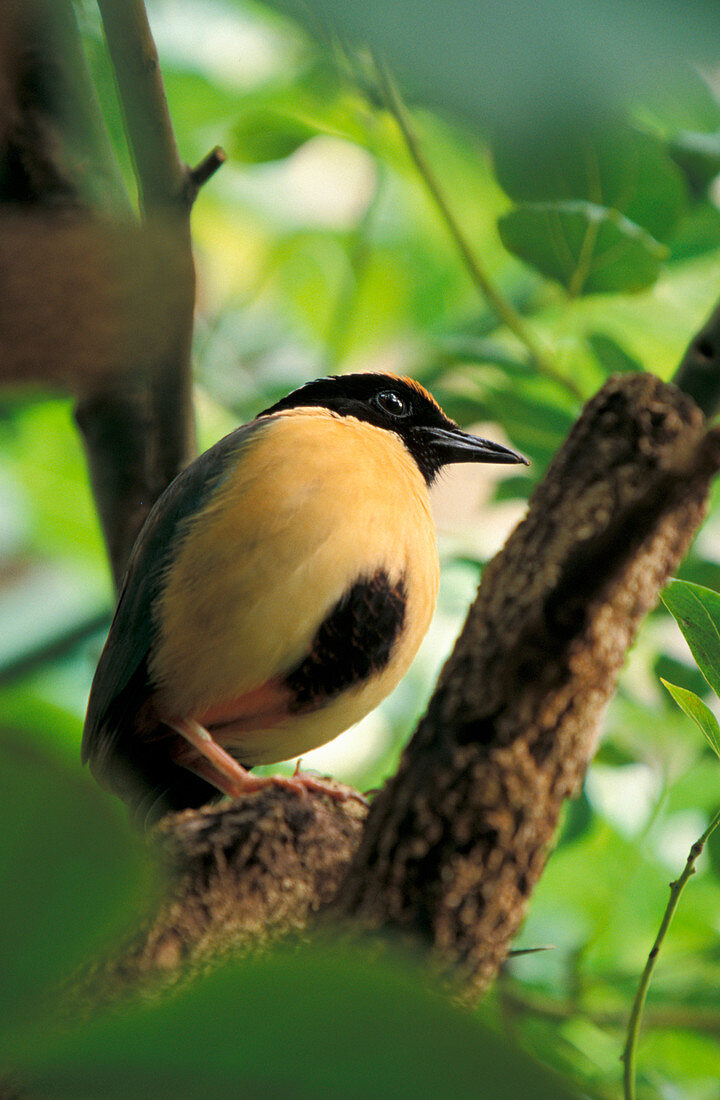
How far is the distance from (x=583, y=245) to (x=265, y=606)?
1007mm

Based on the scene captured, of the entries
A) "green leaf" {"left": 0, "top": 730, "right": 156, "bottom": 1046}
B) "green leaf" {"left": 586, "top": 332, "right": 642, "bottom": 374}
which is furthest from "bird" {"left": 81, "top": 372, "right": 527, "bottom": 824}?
"green leaf" {"left": 0, "top": 730, "right": 156, "bottom": 1046}

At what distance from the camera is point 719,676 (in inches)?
53.6

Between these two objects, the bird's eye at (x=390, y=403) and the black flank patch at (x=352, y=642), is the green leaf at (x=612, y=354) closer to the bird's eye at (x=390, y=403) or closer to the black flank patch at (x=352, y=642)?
the bird's eye at (x=390, y=403)

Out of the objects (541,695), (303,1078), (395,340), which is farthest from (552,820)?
(395,340)

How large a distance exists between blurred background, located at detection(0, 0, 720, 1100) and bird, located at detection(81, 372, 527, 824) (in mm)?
398

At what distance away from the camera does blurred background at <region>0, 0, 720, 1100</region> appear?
6.84 ft

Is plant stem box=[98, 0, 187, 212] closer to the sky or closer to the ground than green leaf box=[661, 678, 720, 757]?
closer to the sky

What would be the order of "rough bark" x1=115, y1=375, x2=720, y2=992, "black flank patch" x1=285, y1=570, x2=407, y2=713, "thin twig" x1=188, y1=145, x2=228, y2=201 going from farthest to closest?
1. "black flank patch" x1=285, y1=570, x2=407, y2=713
2. "thin twig" x1=188, y1=145, x2=228, y2=201
3. "rough bark" x1=115, y1=375, x2=720, y2=992

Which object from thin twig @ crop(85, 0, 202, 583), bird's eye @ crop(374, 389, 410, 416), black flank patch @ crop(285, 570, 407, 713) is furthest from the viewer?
bird's eye @ crop(374, 389, 410, 416)

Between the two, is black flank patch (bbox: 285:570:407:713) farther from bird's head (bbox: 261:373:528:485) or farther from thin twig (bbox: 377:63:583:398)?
thin twig (bbox: 377:63:583:398)

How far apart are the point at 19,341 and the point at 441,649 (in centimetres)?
263

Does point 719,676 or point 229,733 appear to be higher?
point 719,676

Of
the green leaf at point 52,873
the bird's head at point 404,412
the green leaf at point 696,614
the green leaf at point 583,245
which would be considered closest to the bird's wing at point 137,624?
the bird's head at point 404,412

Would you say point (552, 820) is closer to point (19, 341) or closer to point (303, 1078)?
point (19, 341)
